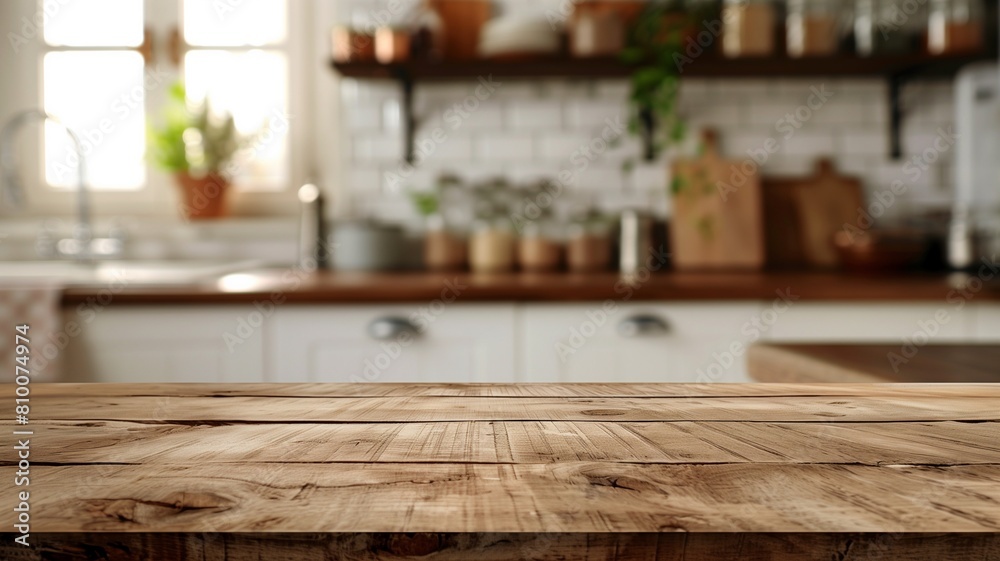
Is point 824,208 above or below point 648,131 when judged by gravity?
below

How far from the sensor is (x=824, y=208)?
2533 mm

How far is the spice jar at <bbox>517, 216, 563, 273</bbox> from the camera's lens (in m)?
2.41

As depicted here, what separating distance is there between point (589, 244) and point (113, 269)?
157 cm

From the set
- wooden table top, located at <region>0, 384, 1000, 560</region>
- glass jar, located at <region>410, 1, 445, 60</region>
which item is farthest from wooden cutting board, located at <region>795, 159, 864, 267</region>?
wooden table top, located at <region>0, 384, 1000, 560</region>

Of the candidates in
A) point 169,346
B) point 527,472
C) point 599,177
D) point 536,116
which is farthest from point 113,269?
point 527,472

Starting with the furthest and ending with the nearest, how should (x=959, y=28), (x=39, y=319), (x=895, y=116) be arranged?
(x=895, y=116) → (x=959, y=28) → (x=39, y=319)

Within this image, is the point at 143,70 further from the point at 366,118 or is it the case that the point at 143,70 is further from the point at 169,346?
the point at 169,346

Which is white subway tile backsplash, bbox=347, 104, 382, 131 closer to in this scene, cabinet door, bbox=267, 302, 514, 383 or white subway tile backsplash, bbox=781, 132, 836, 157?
cabinet door, bbox=267, 302, 514, 383

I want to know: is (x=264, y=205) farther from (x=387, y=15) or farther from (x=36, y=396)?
(x=36, y=396)

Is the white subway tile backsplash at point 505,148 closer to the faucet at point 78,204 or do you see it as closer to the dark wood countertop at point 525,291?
the dark wood countertop at point 525,291

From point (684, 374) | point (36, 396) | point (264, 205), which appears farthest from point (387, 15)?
point (36, 396)

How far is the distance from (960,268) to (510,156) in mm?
1399

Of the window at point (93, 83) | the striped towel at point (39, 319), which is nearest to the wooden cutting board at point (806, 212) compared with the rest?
the striped towel at point (39, 319)

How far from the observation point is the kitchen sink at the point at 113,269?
2314 millimetres
